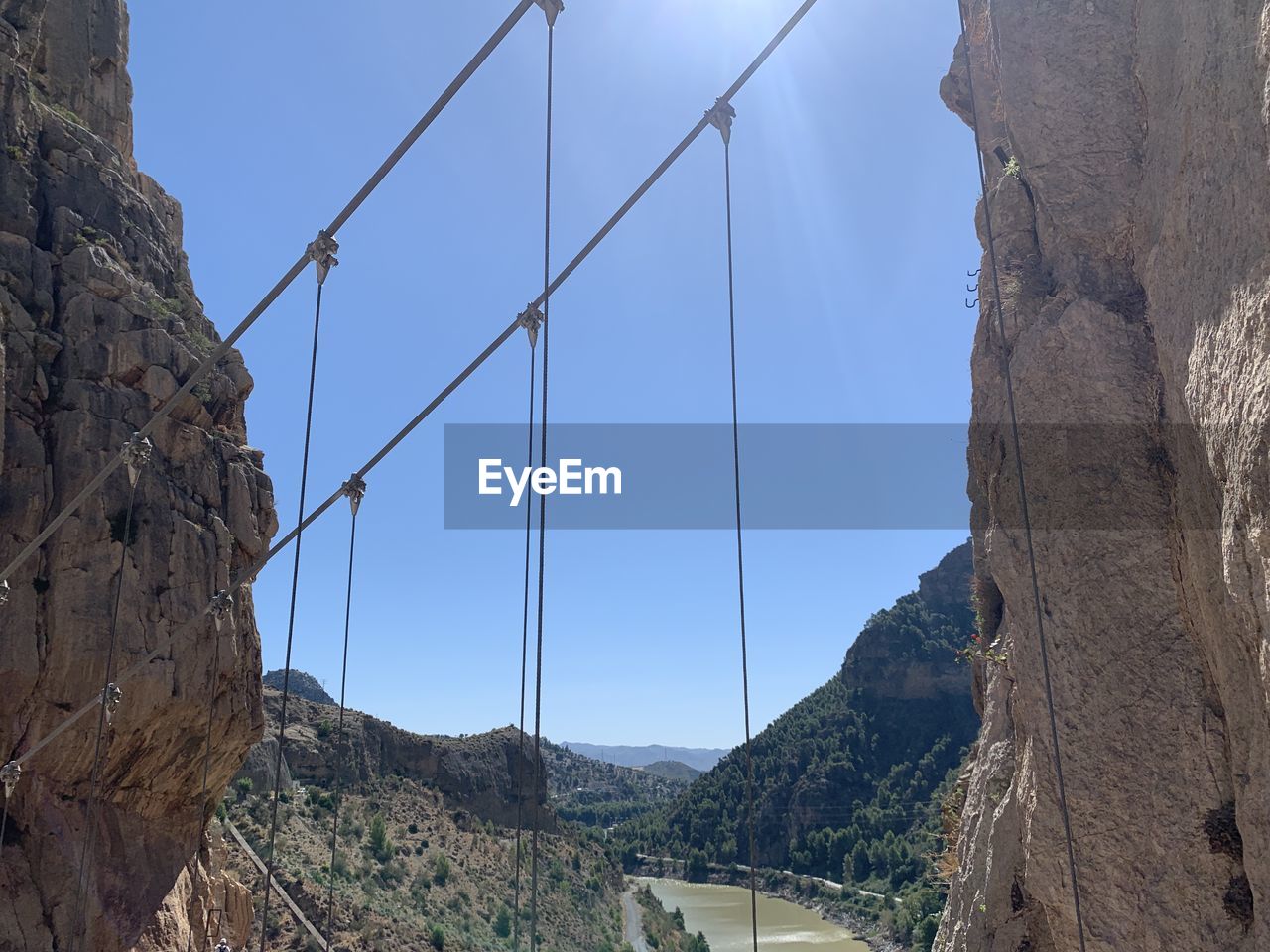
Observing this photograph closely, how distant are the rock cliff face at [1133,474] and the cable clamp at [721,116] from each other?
9.26 feet

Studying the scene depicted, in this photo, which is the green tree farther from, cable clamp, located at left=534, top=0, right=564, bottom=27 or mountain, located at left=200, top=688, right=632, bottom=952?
cable clamp, located at left=534, top=0, right=564, bottom=27

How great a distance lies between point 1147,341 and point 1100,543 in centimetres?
180

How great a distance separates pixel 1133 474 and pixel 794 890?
85.0 metres

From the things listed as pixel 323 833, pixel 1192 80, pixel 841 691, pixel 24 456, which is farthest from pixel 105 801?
pixel 841 691

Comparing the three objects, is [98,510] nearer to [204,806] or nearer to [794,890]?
[204,806]

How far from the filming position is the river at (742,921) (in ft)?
219

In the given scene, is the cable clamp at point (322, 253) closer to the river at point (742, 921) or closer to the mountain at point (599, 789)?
the river at point (742, 921)

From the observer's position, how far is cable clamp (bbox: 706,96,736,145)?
9.56 m

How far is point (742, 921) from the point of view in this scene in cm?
7731

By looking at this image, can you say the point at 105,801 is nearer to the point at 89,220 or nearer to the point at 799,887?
the point at 89,220

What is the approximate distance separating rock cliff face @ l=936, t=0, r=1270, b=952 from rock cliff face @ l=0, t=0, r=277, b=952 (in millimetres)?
15634

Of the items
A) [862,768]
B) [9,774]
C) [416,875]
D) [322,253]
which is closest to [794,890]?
[862,768]

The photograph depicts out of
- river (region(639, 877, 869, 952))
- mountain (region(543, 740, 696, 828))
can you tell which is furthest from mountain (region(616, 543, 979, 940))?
mountain (region(543, 740, 696, 828))

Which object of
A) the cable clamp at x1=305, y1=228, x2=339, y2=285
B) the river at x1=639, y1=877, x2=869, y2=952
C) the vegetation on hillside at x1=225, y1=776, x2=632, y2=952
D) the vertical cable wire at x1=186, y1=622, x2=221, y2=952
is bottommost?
the river at x1=639, y1=877, x2=869, y2=952
